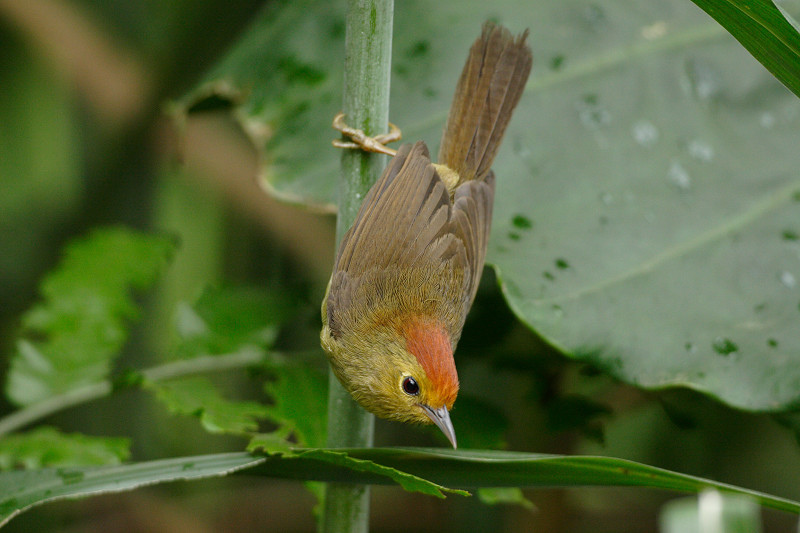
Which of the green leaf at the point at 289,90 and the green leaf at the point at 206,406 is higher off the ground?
the green leaf at the point at 289,90

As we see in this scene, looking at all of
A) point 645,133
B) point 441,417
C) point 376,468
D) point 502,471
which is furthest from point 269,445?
point 645,133

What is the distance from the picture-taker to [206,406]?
150 cm

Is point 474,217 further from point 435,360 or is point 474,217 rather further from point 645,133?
point 645,133

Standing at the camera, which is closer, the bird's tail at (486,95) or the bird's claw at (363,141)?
the bird's claw at (363,141)

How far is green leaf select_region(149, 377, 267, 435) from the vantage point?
4.55ft

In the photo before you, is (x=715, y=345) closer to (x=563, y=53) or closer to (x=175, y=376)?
(x=563, y=53)

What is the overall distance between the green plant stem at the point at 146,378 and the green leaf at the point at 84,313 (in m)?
0.02

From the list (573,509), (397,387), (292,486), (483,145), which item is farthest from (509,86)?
(292,486)

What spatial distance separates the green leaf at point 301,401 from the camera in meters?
1.58

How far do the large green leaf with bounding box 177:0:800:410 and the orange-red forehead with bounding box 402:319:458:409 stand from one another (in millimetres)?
169

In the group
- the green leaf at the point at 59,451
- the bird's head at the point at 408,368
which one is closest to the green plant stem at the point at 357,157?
the bird's head at the point at 408,368

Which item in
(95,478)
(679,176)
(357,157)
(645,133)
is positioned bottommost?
(95,478)

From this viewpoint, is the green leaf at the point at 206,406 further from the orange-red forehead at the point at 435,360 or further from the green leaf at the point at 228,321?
the orange-red forehead at the point at 435,360

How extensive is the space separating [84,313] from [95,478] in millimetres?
823
